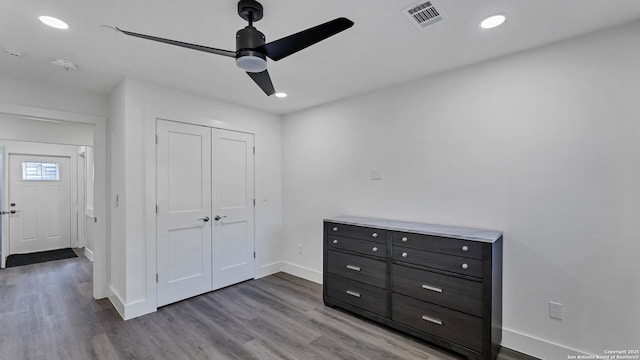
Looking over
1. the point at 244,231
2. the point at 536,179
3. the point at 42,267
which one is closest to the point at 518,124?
the point at 536,179

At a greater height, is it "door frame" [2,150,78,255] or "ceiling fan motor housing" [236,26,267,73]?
"ceiling fan motor housing" [236,26,267,73]

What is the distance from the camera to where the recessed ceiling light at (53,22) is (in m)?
1.85

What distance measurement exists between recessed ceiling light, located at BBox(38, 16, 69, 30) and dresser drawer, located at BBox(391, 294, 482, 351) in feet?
10.8

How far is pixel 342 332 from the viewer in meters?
2.63

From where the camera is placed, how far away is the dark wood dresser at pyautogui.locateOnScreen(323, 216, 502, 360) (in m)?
2.14

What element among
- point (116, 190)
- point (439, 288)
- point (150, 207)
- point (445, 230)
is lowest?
point (439, 288)

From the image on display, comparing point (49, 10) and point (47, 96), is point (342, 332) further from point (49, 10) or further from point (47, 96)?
point (47, 96)

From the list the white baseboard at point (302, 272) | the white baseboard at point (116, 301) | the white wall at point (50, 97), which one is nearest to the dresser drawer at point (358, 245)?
the white baseboard at point (302, 272)

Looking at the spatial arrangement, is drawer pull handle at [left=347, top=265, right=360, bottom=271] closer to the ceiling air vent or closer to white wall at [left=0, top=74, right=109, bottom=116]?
the ceiling air vent

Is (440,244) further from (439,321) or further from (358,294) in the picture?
(358,294)

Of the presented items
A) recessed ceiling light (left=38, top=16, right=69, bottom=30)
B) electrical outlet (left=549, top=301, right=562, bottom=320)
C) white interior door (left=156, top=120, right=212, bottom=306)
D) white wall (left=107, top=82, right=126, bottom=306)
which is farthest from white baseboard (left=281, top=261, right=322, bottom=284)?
recessed ceiling light (left=38, top=16, right=69, bottom=30)

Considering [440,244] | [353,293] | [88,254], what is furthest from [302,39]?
[88,254]

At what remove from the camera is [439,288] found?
2.34 metres

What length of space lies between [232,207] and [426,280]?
2565mm
